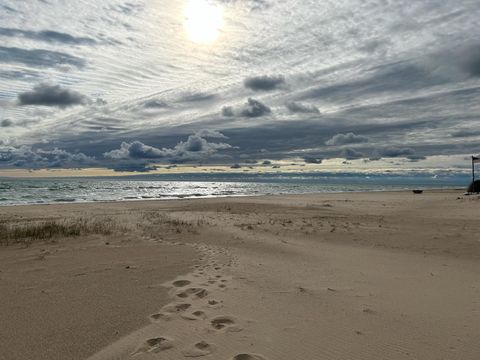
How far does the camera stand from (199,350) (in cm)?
477

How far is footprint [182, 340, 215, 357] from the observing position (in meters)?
4.65

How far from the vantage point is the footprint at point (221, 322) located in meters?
5.57

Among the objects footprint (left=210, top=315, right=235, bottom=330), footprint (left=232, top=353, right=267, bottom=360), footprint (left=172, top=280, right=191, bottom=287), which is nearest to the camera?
footprint (left=232, top=353, right=267, bottom=360)

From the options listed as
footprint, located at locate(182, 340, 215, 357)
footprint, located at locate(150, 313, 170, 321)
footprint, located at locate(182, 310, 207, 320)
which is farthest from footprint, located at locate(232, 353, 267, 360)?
footprint, located at locate(150, 313, 170, 321)

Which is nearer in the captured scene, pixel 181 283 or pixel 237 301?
pixel 237 301

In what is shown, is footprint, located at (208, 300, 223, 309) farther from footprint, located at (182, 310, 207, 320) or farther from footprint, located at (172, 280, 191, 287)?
footprint, located at (172, 280, 191, 287)

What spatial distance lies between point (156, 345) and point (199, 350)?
0.62m

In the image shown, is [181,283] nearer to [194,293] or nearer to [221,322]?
[194,293]

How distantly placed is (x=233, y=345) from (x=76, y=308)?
3.10 metres

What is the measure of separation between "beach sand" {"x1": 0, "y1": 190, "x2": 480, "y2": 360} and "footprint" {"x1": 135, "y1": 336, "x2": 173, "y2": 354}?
0.02 meters

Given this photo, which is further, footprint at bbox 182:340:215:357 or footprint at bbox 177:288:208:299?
footprint at bbox 177:288:208:299

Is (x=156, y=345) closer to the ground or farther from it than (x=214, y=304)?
farther from it

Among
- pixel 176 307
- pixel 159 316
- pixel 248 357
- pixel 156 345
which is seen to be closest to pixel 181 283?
pixel 176 307

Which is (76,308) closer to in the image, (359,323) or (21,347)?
(21,347)
